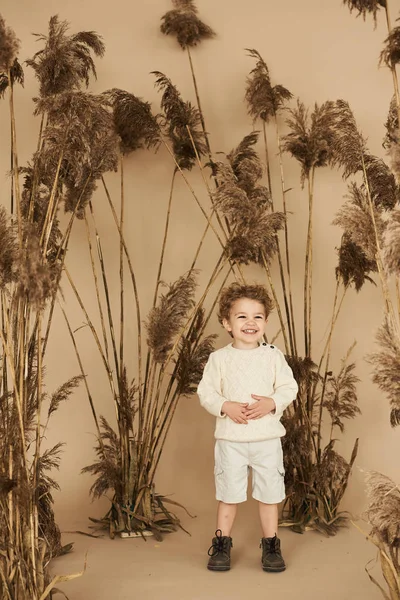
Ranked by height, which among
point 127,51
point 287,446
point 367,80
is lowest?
point 287,446

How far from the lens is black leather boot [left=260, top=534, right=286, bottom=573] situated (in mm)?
3520

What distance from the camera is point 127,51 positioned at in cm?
503

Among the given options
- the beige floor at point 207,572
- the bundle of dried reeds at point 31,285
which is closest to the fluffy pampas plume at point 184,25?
the bundle of dried reeds at point 31,285

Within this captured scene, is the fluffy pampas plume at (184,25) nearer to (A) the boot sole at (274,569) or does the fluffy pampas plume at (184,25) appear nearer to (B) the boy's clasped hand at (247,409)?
(B) the boy's clasped hand at (247,409)

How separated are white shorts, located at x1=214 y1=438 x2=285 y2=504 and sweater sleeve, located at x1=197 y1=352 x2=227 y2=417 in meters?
0.18

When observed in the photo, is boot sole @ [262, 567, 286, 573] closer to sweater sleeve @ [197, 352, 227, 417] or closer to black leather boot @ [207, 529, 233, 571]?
black leather boot @ [207, 529, 233, 571]

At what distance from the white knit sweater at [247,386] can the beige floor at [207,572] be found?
0.62 m

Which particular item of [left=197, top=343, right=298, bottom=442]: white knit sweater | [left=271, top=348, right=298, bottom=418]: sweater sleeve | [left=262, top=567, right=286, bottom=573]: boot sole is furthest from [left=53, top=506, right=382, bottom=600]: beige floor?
[left=271, top=348, right=298, bottom=418]: sweater sleeve

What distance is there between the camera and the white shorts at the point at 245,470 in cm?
357

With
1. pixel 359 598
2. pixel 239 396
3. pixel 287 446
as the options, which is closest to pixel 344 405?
pixel 287 446

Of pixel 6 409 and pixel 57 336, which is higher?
pixel 57 336

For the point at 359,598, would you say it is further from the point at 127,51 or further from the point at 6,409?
the point at 127,51

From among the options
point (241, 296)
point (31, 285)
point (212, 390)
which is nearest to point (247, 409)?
point (212, 390)

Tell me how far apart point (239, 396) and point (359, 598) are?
1.01 m
